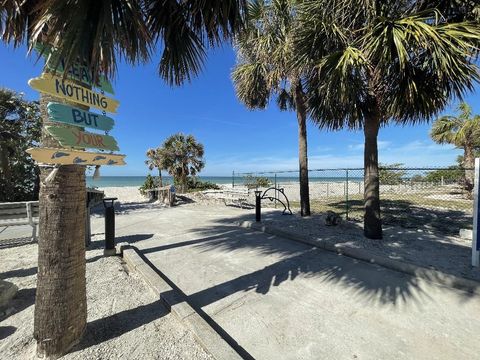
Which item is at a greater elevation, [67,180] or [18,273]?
[67,180]

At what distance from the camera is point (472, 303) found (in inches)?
126

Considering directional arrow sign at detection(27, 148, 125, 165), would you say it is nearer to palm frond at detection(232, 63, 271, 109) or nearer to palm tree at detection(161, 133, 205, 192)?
palm frond at detection(232, 63, 271, 109)

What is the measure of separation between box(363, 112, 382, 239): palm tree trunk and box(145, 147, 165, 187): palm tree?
18.5 m

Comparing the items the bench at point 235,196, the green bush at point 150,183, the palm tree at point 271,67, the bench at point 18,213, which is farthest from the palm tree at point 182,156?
the bench at point 18,213

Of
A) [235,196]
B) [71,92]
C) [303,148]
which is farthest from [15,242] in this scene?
[303,148]

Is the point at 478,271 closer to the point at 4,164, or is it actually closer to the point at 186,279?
the point at 186,279

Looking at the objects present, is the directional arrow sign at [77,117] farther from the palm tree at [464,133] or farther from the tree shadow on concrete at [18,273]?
the palm tree at [464,133]

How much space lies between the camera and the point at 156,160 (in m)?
24.1

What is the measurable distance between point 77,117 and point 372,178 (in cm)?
559

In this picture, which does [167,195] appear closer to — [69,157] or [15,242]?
[15,242]

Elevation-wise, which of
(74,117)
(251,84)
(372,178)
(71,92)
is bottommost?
(372,178)

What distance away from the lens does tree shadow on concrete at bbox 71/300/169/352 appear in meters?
2.44

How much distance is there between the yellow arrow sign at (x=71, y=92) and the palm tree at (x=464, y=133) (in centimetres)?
1711

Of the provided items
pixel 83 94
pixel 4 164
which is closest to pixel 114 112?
pixel 83 94
